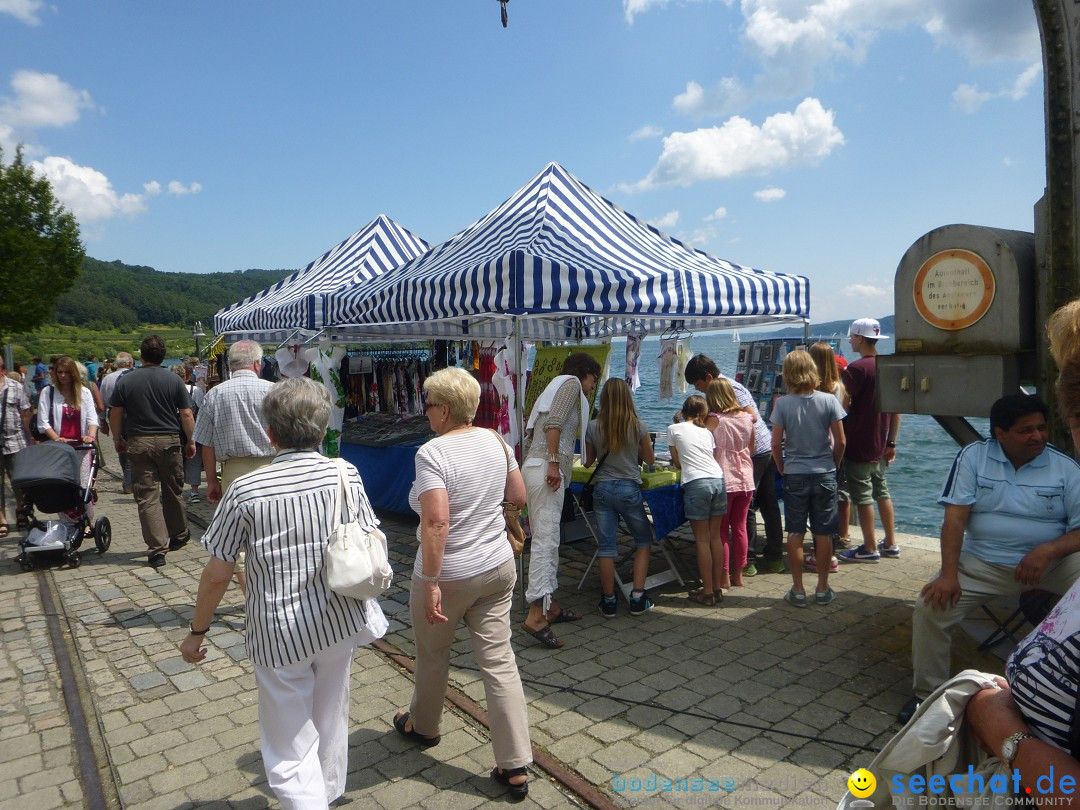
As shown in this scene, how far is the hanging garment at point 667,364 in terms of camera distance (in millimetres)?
9148

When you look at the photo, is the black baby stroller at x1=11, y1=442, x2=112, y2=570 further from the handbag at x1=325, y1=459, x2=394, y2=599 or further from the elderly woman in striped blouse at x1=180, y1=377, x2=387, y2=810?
the handbag at x1=325, y1=459, x2=394, y2=599

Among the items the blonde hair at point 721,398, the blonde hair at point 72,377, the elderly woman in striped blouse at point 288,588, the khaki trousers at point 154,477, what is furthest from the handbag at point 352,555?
the blonde hair at point 72,377

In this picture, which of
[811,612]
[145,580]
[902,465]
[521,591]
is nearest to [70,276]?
[145,580]

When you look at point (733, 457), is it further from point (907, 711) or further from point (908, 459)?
point (908, 459)

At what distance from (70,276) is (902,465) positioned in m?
25.0

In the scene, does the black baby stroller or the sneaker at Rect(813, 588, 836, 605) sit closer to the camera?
Answer: the sneaker at Rect(813, 588, 836, 605)

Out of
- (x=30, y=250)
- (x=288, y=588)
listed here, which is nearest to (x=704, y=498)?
(x=288, y=588)

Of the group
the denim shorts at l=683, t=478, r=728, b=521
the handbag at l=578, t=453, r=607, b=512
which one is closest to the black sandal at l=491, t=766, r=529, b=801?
the handbag at l=578, t=453, r=607, b=512

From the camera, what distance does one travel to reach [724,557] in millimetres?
5230

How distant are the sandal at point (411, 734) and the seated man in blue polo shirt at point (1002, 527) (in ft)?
7.34

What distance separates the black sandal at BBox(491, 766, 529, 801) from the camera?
285 centimetres

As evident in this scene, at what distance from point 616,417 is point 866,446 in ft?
7.95

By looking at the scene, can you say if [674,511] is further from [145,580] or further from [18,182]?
[18,182]

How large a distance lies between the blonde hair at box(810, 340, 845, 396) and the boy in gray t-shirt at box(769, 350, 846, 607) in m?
0.86
